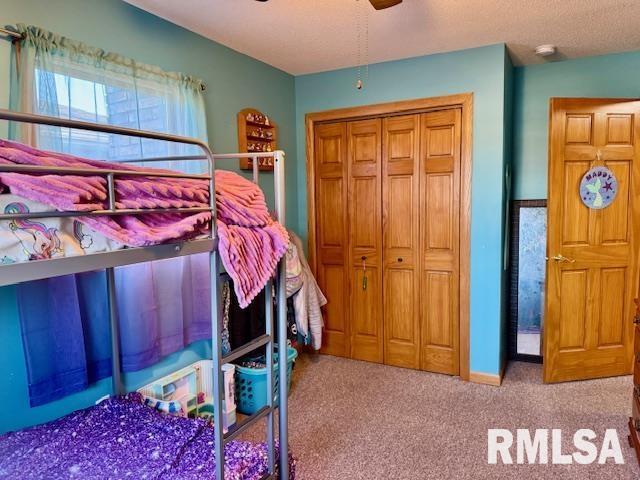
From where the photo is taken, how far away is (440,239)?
129 inches

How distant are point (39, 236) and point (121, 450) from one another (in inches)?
44.7

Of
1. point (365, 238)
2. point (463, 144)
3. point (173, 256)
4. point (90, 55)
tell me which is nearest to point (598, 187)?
point (463, 144)

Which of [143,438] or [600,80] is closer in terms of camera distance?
[143,438]

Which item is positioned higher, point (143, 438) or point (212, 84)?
point (212, 84)

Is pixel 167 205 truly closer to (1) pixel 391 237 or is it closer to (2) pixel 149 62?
(2) pixel 149 62

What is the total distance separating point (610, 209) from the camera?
10.2 feet

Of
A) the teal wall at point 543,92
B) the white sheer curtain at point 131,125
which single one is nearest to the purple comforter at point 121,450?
the white sheer curtain at point 131,125

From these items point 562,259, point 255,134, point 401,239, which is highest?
point 255,134

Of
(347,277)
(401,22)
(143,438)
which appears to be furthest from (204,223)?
(347,277)

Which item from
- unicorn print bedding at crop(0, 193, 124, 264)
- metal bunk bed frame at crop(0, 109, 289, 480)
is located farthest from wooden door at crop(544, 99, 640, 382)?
unicorn print bedding at crop(0, 193, 124, 264)

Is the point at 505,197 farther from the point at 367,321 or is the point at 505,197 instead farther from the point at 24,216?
the point at 24,216

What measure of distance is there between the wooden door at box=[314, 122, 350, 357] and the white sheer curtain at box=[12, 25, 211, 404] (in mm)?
1308

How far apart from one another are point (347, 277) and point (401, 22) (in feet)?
6.49

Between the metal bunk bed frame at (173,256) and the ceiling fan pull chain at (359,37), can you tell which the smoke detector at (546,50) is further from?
the metal bunk bed frame at (173,256)
